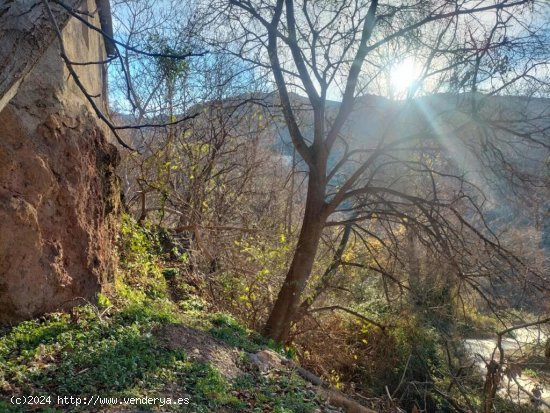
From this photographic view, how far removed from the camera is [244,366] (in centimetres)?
545

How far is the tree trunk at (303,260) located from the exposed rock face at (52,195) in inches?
141

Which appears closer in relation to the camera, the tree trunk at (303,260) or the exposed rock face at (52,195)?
the exposed rock face at (52,195)

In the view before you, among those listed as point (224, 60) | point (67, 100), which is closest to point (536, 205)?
point (224, 60)

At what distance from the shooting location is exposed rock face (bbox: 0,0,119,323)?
4359 millimetres

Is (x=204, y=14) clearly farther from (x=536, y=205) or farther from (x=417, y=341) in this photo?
(x=417, y=341)

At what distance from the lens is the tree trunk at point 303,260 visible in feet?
27.9

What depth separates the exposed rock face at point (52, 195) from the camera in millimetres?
4359

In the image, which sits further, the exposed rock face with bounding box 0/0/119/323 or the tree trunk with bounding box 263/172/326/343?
the tree trunk with bounding box 263/172/326/343

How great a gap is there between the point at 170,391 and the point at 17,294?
1683mm

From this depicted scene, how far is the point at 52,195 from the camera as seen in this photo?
4.84m

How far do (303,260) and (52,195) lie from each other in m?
4.69

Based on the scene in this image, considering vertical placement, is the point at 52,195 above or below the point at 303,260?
above

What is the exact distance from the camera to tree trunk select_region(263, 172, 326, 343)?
8.51 metres

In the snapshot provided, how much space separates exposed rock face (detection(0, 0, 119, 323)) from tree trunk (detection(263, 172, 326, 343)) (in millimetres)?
3581
